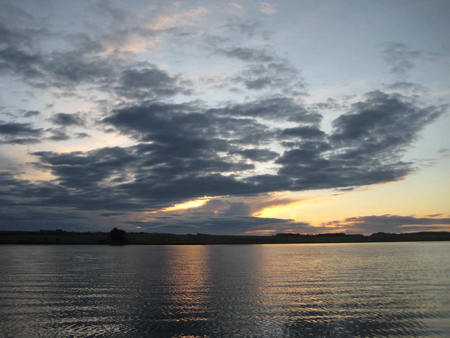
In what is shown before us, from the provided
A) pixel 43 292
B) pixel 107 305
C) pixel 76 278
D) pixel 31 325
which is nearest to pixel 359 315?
pixel 107 305

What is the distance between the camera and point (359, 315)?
32.0 metres

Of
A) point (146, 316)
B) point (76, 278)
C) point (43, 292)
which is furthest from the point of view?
point (76, 278)

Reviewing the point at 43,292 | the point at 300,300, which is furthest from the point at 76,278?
the point at 300,300

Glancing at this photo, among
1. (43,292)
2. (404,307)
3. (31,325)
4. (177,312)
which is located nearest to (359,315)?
(404,307)

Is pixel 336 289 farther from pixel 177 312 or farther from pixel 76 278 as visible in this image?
pixel 76 278

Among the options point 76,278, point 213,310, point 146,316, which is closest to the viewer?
point 146,316

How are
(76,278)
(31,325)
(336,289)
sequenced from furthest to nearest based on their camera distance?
(76,278) → (336,289) → (31,325)

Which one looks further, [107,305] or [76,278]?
[76,278]

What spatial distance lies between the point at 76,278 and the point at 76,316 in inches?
1036

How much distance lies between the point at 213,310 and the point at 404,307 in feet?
60.4

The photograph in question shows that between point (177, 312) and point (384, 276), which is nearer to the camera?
point (177, 312)

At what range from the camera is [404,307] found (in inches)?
1388

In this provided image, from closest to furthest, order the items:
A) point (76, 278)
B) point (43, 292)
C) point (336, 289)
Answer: point (43, 292), point (336, 289), point (76, 278)

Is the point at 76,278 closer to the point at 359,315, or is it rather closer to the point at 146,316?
the point at 146,316
